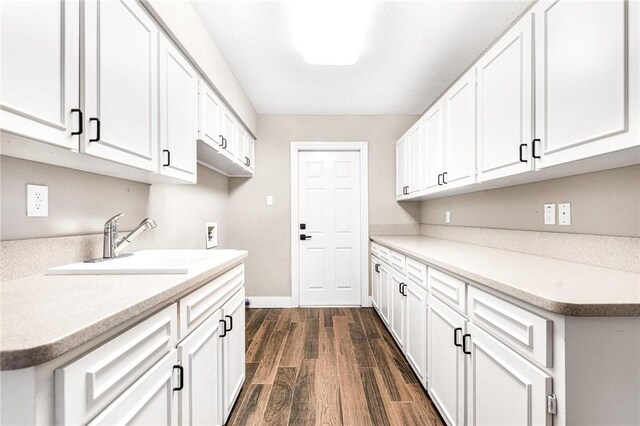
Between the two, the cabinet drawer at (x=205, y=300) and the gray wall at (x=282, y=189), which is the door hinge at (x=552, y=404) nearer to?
the cabinet drawer at (x=205, y=300)

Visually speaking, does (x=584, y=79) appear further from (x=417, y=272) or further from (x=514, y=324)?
(x=417, y=272)

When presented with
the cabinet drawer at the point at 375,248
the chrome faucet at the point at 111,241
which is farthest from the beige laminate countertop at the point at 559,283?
the cabinet drawer at the point at 375,248

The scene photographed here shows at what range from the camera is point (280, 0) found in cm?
183

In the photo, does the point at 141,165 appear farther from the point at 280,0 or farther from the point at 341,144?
the point at 341,144

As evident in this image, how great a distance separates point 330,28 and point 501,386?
211 centimetres

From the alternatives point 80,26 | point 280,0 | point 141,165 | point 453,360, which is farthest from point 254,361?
point 280,0

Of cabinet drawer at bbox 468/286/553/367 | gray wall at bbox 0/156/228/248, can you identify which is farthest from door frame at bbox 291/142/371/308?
cabinet drawer at bbox 468/286/553/367

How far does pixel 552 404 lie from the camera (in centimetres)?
87

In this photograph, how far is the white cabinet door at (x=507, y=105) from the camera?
4.67ft

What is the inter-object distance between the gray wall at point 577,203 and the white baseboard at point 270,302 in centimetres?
235

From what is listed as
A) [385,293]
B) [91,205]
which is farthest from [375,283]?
[91,205]

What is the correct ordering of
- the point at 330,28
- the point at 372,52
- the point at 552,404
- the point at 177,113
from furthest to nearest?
1. the point at 372,52
2. the point at 330,28
3. the point at 177,113
4. the point at 552,404

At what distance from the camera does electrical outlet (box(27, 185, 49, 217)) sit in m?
1.13

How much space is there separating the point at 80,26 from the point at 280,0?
3.92ft
